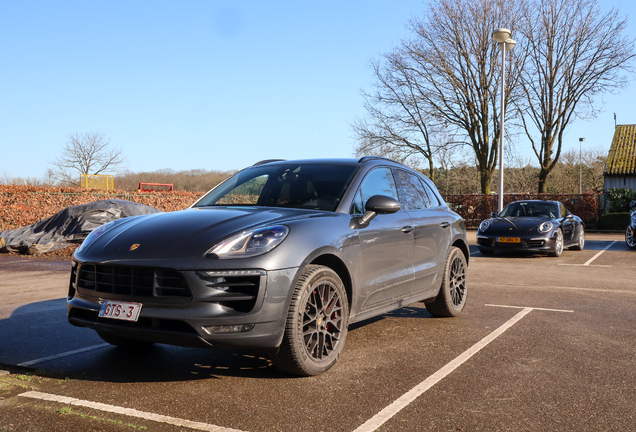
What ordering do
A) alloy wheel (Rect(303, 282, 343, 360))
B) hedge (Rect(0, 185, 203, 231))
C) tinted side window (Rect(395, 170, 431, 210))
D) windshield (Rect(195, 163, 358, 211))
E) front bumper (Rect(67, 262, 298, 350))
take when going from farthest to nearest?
hedge (Rect(0, 185, 203, 231))
tinted side window (Rect(395, 170, 431, 210))
windshield (Rect(195, 163, 358, 211))
alloy wheel (Rect(303, 282, 343, 360))
front bumper (Rect(67, 262, 298, 350))

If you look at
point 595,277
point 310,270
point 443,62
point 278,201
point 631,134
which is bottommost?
point 595,277

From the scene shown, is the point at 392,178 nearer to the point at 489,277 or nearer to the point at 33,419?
the point at 33,419

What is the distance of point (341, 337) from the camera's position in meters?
4.52

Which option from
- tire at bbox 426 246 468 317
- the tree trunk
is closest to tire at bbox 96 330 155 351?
tire at bbox 426 246 468 317

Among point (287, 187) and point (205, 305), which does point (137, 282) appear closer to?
point (205, 305)

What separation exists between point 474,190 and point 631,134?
55.7ft

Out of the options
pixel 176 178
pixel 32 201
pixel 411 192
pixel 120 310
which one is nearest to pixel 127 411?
pixel 120 310

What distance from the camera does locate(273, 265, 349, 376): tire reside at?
13.3 feet

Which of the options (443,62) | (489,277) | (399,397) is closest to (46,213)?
(489,277)

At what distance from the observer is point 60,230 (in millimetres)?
15516

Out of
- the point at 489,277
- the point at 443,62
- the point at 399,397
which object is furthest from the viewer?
the point at 443,62

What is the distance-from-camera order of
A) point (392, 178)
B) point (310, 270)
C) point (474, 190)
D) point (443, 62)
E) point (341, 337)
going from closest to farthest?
1. point (310, 270)
2. point (341, 337)
3. point (392, 178)
4. point (443, 62)
5. point (474, 190)

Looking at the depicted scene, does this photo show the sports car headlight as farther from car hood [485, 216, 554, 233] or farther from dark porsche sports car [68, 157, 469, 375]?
car hood [485, 216, 554, 233]

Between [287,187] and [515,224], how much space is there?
10.5 m
